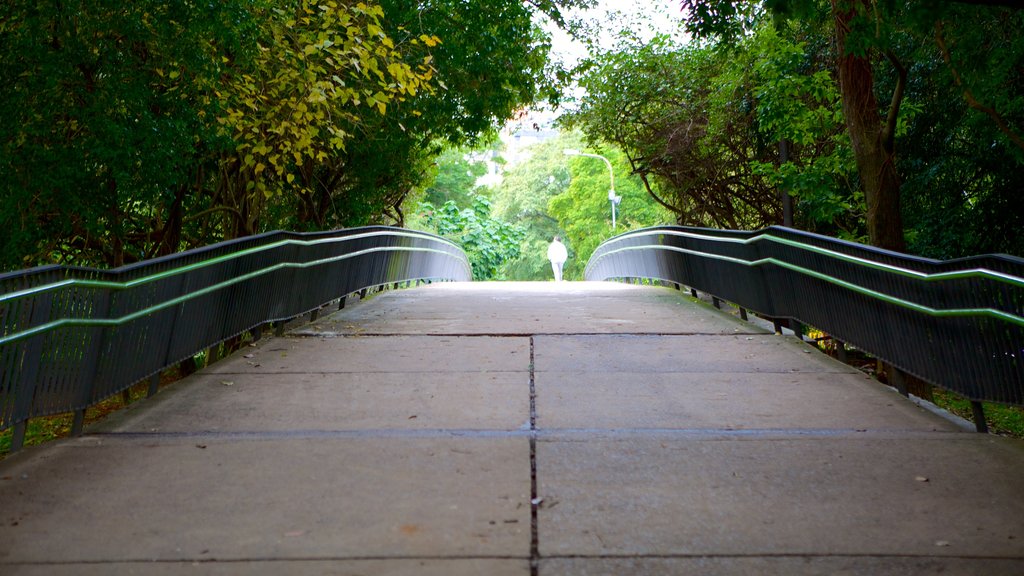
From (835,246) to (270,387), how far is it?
Result: 184 inches

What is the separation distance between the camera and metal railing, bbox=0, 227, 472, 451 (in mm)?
5758

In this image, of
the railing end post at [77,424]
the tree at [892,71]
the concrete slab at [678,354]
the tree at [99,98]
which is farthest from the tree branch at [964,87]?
the railing end post at [77,424]

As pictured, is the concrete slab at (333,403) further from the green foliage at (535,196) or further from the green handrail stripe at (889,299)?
the green foliage at (535,196)

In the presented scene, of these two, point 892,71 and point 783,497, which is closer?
point 783,497

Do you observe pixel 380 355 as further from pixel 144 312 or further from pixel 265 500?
pixel 265 500

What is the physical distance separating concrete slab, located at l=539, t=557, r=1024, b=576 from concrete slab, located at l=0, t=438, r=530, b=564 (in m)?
0.32

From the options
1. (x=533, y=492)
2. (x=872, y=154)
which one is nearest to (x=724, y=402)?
(x=533, y=492)

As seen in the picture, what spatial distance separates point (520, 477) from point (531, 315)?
7277mm

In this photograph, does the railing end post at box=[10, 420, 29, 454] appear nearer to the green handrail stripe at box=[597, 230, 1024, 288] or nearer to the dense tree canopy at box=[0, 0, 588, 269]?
the dense tree canopy at box=[0, 0, 588, 269]

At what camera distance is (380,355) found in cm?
926

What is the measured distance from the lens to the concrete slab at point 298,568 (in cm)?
406

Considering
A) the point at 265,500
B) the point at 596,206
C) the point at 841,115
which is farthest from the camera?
the point at 596,206

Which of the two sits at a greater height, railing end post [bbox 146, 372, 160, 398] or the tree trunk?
the tree trunk

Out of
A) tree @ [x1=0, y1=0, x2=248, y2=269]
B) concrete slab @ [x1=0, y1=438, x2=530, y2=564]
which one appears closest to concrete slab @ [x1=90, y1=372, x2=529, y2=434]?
concrete slab @ [x1=0, y1=438, x2=530, y2=564]
